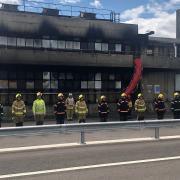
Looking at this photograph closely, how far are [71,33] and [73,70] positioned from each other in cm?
300

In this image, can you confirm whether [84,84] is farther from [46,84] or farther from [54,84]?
[46,84]

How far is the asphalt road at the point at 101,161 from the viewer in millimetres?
8719

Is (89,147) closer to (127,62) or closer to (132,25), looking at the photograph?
(127,62)

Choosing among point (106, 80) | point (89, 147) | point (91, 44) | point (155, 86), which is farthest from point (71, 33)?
point (89, 147)

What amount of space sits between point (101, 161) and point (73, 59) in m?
20.2

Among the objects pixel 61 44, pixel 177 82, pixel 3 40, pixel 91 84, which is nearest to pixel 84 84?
pixel 91 84

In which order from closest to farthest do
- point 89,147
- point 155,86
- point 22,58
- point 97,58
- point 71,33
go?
point 89,147 → point 22,58 → point 97,58 → point 71,33 → point 155,86

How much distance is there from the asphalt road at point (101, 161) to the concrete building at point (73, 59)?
16944mm

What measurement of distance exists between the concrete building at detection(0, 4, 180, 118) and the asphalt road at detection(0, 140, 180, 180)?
55.6 feet

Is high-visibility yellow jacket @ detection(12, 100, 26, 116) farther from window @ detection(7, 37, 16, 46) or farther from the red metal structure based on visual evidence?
the red metal structure

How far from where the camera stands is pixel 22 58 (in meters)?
28.5

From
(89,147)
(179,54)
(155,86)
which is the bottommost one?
(89,147)

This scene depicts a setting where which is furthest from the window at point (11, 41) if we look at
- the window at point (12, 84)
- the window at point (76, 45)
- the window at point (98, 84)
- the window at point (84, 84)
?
the window at point (98, 84)

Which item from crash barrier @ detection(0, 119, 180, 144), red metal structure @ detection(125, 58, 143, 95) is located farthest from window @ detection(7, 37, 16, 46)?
crash barrier @ detection(0, 119, 180, 144)
